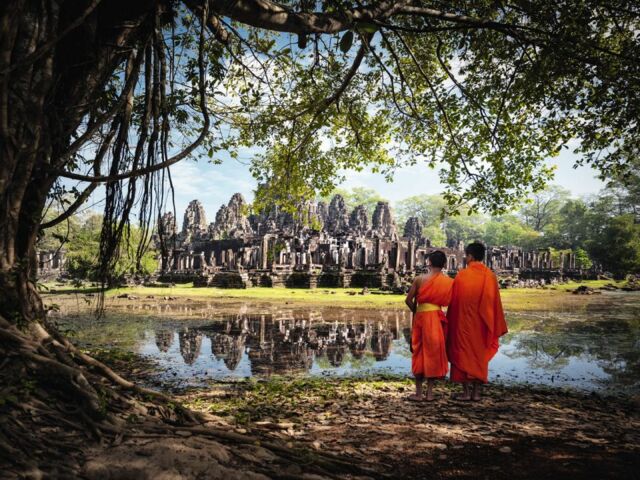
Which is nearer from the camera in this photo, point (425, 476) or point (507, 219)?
point (425, 476)

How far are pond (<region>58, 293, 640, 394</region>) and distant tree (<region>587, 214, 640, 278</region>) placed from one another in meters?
26.7

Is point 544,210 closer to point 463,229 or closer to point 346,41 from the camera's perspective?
point 463,229

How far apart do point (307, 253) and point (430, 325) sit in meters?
22.4

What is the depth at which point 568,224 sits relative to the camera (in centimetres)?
5441

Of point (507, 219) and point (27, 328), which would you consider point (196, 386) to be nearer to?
point (27, 328)

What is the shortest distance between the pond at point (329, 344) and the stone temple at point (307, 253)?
1961 millimetres

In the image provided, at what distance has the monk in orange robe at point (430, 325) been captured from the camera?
13.1 ft

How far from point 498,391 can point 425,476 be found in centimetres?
247

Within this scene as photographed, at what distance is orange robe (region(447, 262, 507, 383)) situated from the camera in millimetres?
4109

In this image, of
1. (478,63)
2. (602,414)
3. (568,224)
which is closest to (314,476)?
(602,414)

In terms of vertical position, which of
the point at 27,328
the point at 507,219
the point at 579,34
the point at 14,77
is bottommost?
the point at 27,328

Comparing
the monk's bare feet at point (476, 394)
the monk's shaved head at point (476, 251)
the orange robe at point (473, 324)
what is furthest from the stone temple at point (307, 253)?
the monk's bare feet at point (476, 394)

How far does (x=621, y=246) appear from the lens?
3359 cm

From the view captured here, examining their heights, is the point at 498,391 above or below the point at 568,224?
below
